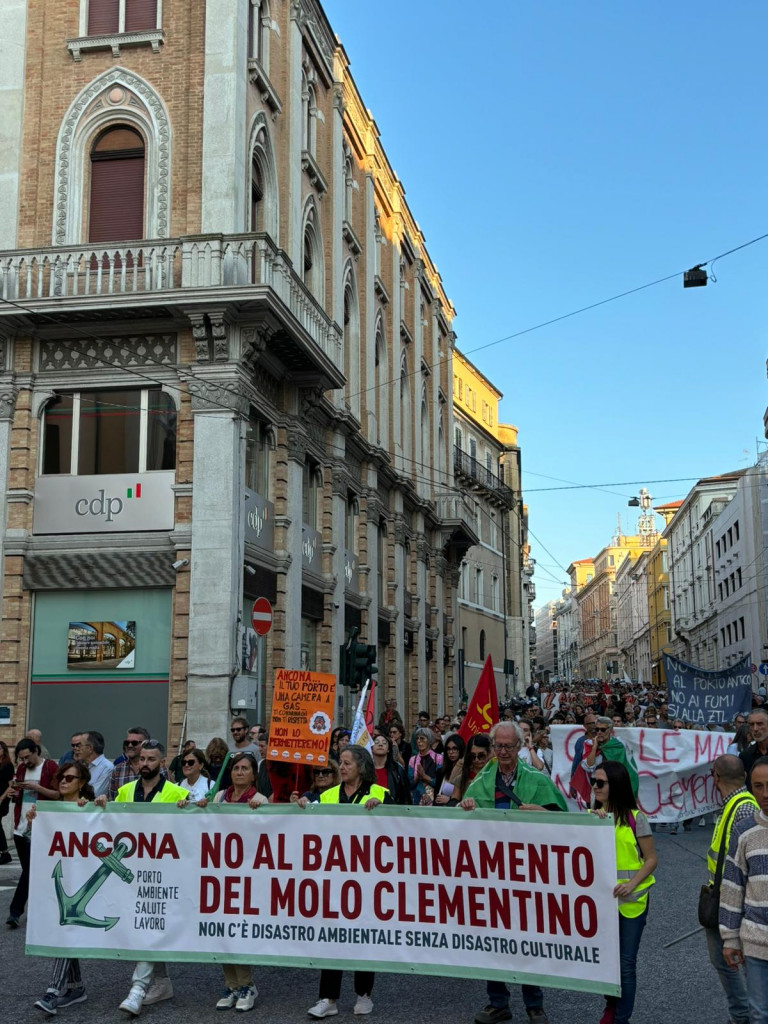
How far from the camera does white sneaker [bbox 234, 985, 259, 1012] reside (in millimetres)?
7281

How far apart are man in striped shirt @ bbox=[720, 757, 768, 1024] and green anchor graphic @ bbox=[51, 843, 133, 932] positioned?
3982 mm

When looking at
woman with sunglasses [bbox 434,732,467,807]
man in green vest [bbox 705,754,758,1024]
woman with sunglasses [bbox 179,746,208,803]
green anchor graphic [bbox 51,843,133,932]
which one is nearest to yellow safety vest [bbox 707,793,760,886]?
man in green vest [bbox 705,754,758,1024]

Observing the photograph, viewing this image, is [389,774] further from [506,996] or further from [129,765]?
[129,765]

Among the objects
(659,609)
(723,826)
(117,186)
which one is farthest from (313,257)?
(659,609)

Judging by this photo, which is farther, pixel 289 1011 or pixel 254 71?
pixel 254 71

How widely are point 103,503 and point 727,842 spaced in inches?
563

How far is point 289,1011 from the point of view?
7320 millimetres

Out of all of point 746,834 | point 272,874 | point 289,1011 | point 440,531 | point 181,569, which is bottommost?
point 289,1011

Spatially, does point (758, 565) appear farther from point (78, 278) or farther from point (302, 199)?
point (78, 278)

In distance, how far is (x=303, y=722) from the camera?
10.2 metres

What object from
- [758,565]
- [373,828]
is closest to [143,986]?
[373,828]

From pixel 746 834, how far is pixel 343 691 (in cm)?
2032

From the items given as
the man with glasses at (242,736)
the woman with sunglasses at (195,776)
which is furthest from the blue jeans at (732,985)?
the man with glasses at (242,736)

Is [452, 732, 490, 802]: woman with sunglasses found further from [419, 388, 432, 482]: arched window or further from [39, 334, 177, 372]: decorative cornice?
[419, 388, 432, 482]: arched window
